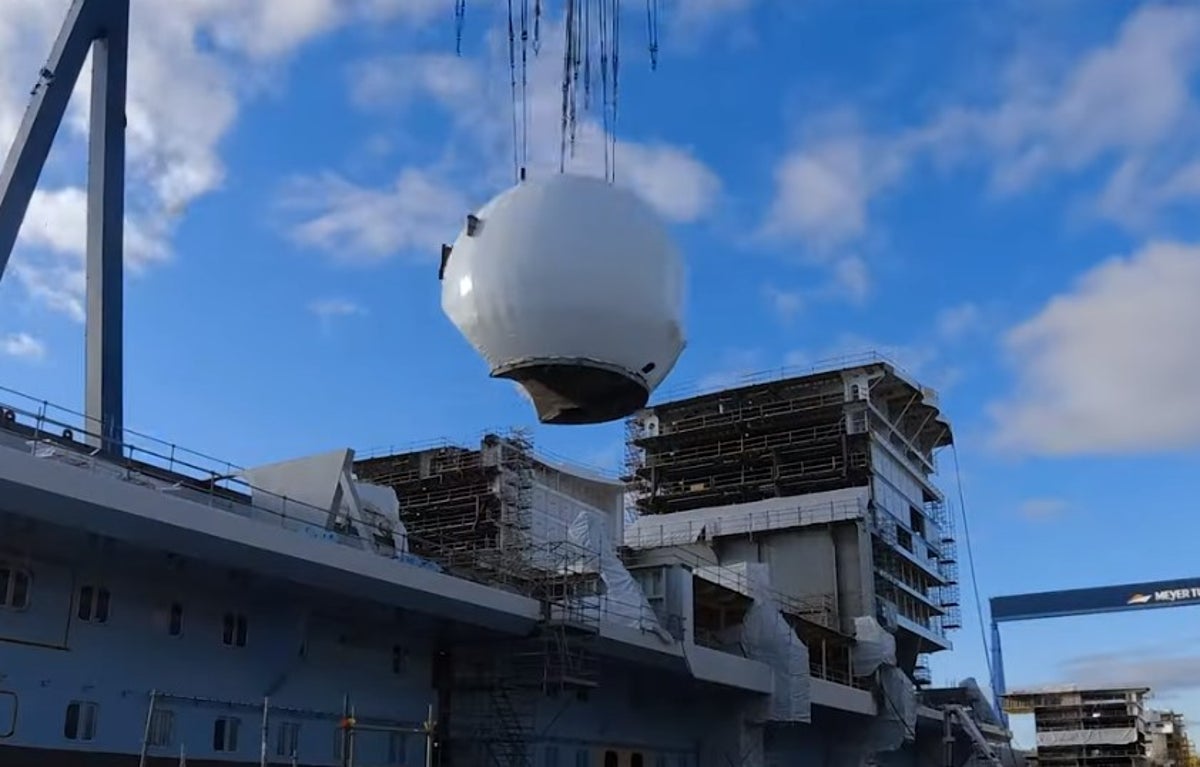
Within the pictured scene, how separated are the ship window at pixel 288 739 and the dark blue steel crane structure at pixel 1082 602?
77.1 m

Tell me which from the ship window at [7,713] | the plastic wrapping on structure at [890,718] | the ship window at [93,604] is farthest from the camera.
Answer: the plastic wrapping on structure at [890,718]

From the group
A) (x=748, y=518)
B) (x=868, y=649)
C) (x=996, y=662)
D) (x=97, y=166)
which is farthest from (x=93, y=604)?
(x=996, y=662)

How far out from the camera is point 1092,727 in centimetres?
6950

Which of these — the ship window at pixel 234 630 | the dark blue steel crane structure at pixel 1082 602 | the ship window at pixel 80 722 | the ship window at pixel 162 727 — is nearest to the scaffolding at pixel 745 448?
the ship window at pixel 234 630

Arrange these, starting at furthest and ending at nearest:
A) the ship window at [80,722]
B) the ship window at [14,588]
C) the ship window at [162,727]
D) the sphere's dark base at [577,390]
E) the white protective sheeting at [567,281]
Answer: the ship window at [162,727] → the ship window at [80,722] → the ship window at [14,588] → the sphere's dark base at [577,390] → the white protective sheeting at [567,281]

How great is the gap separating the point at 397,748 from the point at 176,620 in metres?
6.56

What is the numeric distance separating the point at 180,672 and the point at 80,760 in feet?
7.56

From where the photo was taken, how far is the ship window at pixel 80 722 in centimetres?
1792

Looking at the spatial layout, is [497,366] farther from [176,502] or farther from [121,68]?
[121,68]

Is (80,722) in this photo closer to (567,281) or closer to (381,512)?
(381,512)

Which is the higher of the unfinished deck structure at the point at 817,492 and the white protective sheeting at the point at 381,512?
the unfinished deck structure at the point at 817,492

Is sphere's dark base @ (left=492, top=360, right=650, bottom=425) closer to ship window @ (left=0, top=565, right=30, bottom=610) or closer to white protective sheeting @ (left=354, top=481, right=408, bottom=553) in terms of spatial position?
ship window @ (left=0, top=565, right=30, bottom=610)

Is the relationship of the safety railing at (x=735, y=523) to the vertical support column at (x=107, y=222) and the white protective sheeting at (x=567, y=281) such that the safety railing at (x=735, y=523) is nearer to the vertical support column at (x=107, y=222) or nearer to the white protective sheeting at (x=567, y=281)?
the vertical support column at (x=107, y=222)

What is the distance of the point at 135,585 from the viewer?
19531 millimetres
